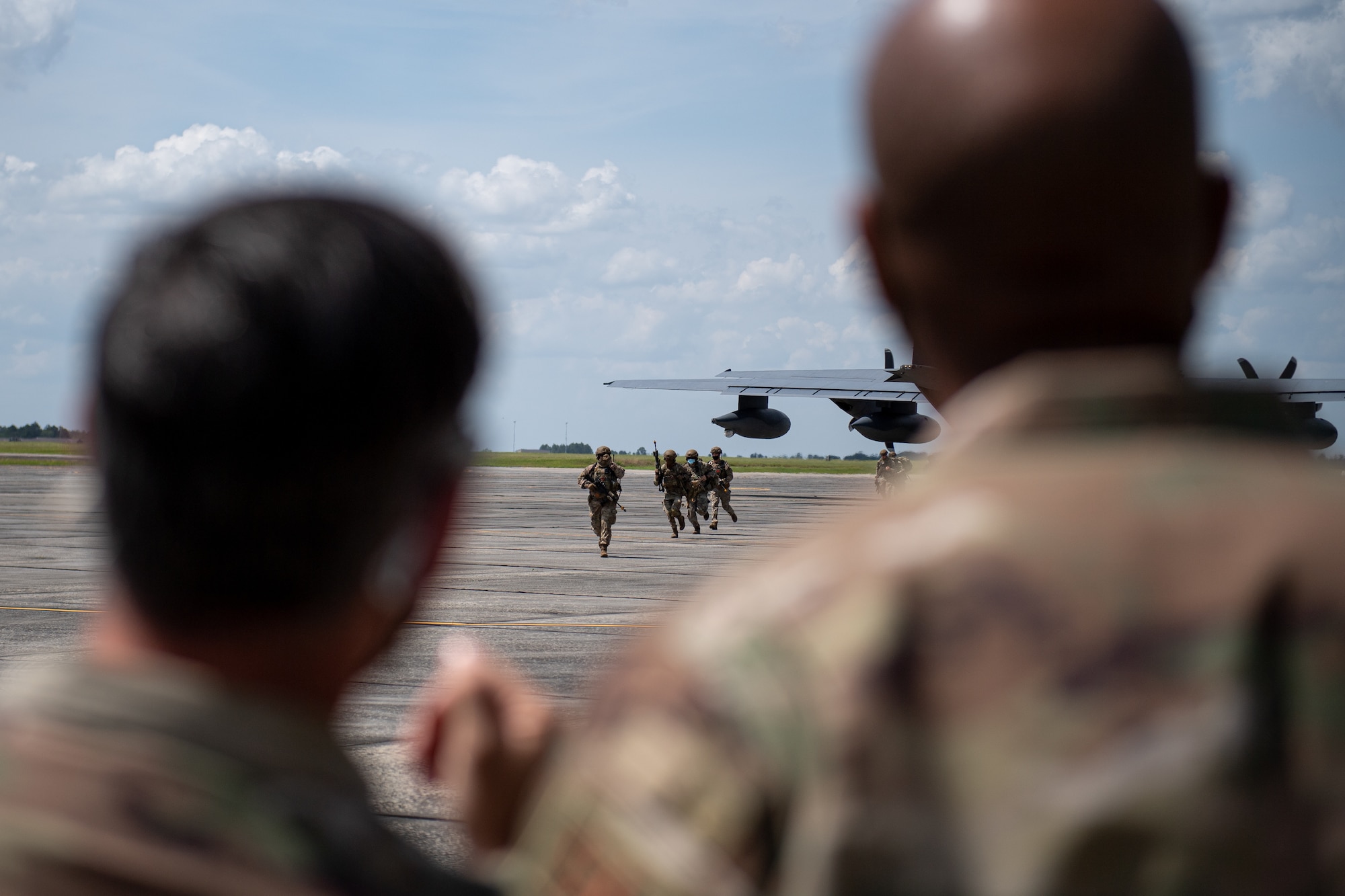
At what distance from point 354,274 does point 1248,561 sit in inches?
32.1

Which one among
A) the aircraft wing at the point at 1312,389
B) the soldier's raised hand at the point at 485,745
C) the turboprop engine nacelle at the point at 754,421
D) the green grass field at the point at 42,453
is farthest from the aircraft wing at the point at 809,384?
the soldier's raised hand at the point at 485,745

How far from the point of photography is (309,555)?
1225mm

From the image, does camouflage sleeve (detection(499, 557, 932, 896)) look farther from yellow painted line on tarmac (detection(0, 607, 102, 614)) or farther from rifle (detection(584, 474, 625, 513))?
rifle (detection(584, 474, 625, 513))

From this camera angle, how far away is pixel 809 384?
37.8 meters

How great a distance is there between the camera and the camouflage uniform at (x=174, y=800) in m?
1.06

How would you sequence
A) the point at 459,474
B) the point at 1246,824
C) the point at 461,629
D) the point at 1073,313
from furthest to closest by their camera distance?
the point at 461,629, the point at 459,474, the point at 1073,313, the point at 1246,824

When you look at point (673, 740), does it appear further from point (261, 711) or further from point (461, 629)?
point (461, 629)

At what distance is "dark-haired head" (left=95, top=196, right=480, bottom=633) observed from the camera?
118 centimetres

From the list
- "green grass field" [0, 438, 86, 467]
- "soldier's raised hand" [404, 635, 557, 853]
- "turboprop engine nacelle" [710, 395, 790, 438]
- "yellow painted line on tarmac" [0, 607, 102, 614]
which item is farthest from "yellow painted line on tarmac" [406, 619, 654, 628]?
"turboprop engine nacelle" [710, 395, 790, 438]

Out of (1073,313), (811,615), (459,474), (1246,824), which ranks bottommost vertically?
(1246,824)

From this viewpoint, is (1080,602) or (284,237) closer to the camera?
(1080,602)

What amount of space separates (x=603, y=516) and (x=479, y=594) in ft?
21.5

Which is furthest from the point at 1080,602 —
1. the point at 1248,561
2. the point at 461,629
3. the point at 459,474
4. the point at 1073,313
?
the point at 461,629

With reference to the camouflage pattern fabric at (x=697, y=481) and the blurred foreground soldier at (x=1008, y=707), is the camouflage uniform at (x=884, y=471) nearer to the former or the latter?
the camouflage pattern fabric at (x=697, y=481)
